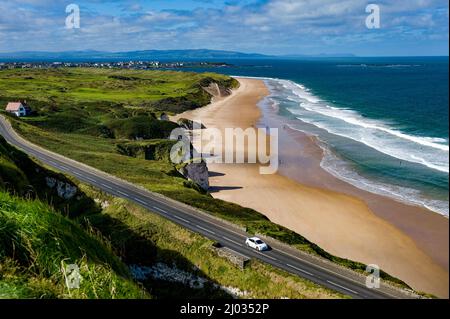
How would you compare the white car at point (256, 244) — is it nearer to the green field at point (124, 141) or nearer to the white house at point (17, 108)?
the green field at point (124, 141)

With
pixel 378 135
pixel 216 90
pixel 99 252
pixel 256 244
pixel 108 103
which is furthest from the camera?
pixel 216 90

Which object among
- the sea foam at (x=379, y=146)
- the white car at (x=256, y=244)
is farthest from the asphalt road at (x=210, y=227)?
the sea foam at (x=379, y=146)

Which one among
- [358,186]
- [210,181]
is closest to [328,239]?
Result: [358,186]

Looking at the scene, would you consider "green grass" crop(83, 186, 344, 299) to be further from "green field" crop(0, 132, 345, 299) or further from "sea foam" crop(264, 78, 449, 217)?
"sea foam" crop(264, 78, 449, 217)

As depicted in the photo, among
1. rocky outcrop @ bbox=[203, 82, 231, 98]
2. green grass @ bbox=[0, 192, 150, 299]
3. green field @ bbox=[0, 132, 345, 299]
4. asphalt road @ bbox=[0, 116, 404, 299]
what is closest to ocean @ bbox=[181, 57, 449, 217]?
asphalt road @ bbox=[0, 116, 404, 299]

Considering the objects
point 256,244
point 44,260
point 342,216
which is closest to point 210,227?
point 256,244

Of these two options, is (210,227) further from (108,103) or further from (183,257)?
(108,103)
